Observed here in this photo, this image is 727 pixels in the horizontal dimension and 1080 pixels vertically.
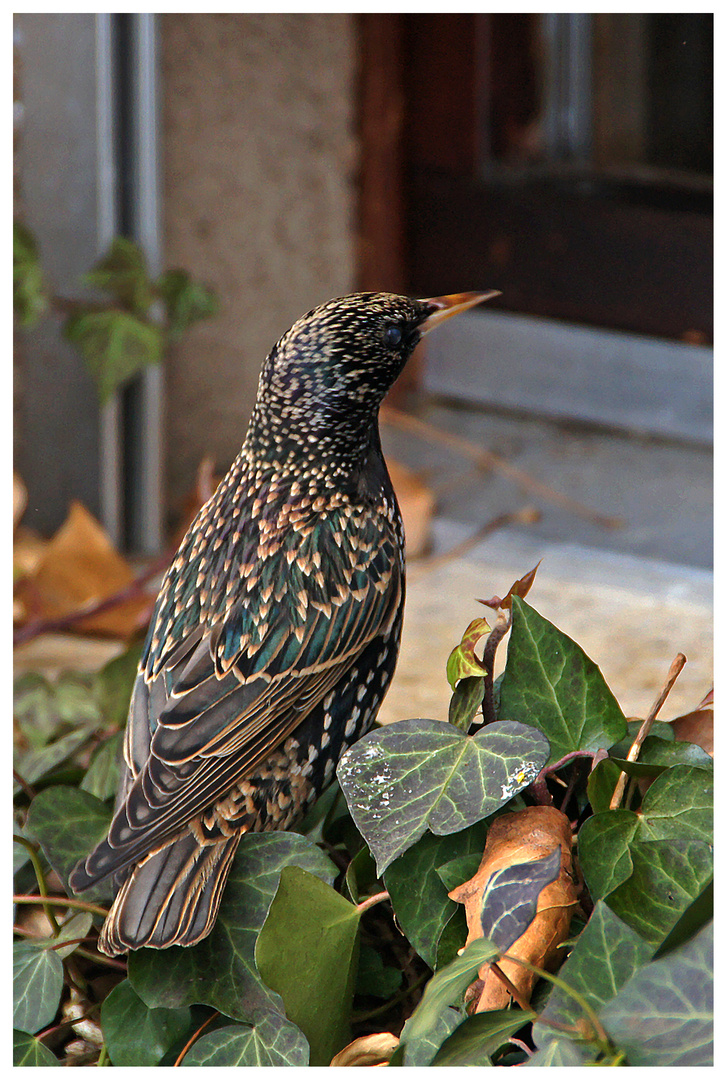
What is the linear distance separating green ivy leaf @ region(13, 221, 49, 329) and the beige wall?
463mm

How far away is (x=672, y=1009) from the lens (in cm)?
63

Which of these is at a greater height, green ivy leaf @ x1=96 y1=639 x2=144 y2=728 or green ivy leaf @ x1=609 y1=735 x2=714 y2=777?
green ivy leaf @ x1=609 y1=735 x2=714 y2=777

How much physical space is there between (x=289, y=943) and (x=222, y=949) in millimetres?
83

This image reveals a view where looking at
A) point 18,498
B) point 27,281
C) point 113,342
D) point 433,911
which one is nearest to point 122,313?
point 113,342

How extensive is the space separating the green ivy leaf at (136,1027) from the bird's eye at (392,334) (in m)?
0.52

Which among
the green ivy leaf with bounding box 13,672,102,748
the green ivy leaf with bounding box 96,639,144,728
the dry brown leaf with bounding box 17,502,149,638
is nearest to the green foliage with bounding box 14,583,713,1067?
the green ivy leaf with bounding box 96,639,144,728

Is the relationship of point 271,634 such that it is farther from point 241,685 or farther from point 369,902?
point 369,902

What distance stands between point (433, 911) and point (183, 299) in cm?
173

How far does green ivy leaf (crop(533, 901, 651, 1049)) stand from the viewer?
71 centimetres

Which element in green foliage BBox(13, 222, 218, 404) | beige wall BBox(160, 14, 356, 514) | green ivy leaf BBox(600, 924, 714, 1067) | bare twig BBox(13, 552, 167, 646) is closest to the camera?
green ivy leaf BBox(600, 924, 714, 1067)

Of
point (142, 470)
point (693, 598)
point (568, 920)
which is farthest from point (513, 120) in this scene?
point (568, 920)

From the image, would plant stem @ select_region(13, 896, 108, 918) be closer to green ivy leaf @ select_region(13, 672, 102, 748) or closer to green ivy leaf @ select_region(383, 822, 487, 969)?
green ivy leaf @ select_region(383, 822, 487, 969)

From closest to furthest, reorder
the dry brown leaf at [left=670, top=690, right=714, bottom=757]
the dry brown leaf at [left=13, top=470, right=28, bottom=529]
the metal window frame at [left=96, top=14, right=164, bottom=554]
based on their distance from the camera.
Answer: the dry brown leaf at [left=670, top=690, right=714, bottom=757], the dry brown leaf at [left=13, top=470, right=28, bottom=529], the metal window frame at [left=96, top=14, right=164, bottom=554]

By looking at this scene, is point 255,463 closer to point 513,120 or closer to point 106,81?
point 106,81
